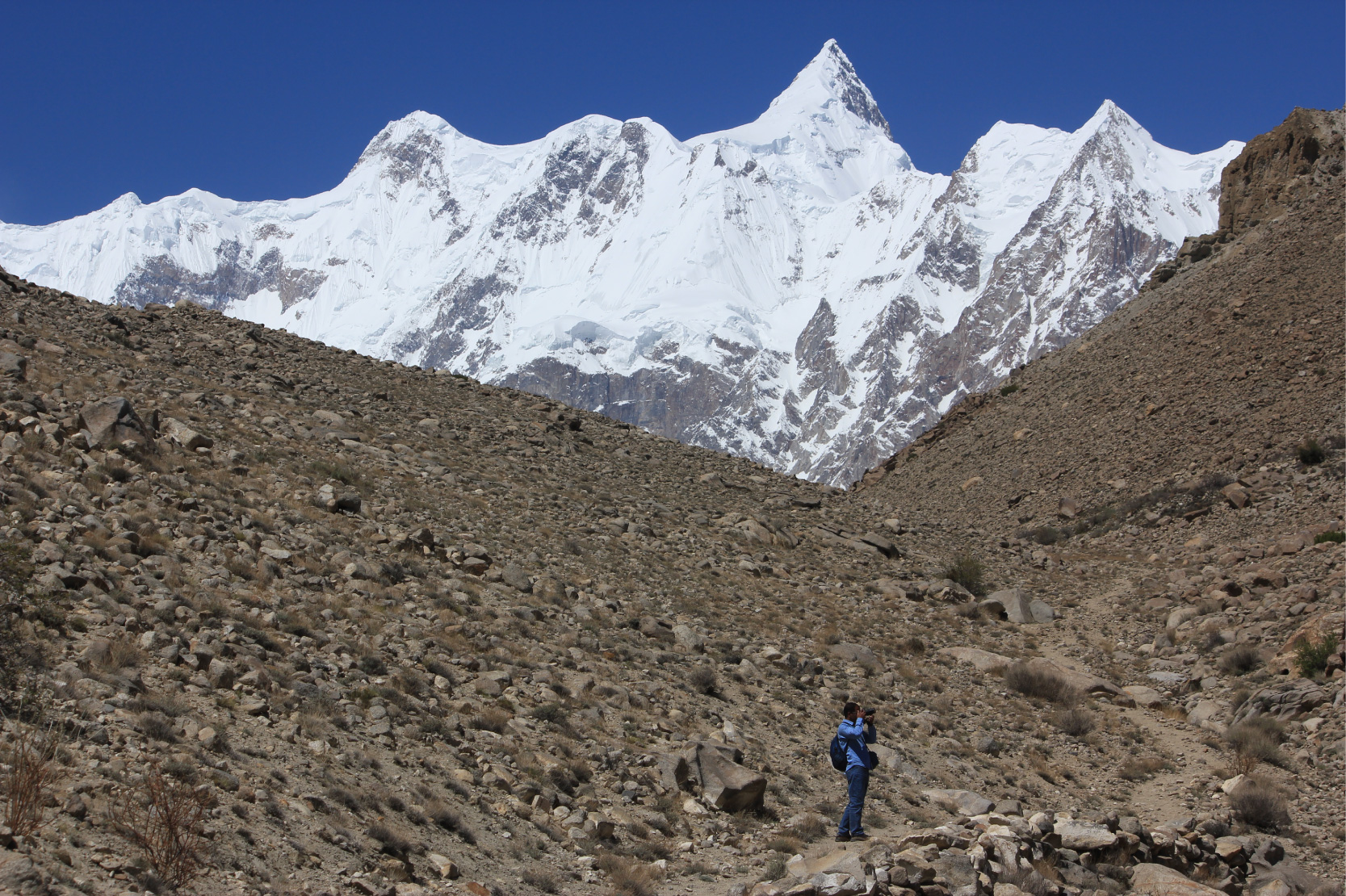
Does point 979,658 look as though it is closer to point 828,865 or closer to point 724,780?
point 724,780

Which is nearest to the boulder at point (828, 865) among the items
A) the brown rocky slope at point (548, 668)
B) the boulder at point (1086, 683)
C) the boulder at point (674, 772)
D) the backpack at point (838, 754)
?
the brown rocky slope at point (548, 668)

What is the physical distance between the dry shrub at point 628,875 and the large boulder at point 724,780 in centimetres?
177

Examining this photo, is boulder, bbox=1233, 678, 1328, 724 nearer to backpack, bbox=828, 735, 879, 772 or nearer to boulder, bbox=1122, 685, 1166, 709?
boulder, bbox=1122, 685, 1166, 709

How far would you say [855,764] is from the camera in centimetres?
1081

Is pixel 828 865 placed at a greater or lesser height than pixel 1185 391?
lesser

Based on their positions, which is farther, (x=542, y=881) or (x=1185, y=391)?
(x=1185, y=391)

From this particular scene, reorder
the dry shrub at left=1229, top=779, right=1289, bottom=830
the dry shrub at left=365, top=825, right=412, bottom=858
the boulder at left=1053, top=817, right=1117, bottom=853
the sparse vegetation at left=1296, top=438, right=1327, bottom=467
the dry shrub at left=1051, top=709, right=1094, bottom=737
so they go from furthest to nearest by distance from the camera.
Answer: the sparse vegetation at left=1296, top=438, right=1327, bottom=467
the dry shrub at left=1051, top=709, right=1094, bottom=737
the dry shrub at left=1229, top=779, right=1289, bottom=830
the boulder at left=1053, top=817, right=1117, bottom=853
the dry shrub at left=365, top=825, right=412, bottom=858

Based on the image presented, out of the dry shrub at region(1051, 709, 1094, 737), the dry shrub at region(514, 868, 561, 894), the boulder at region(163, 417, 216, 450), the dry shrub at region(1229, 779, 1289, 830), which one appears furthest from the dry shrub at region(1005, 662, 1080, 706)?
the boulder at region(163, 417, 216, 450)

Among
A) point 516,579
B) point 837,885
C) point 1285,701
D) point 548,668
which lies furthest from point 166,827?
point 1285,701

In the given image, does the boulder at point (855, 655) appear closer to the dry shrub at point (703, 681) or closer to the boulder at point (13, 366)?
the dry shrub at point (703, 681)

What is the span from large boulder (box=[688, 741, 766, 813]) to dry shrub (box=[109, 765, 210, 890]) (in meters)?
5.45

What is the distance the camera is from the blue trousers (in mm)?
10406

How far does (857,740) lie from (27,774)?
27.1ft

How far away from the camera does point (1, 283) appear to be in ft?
80.0
